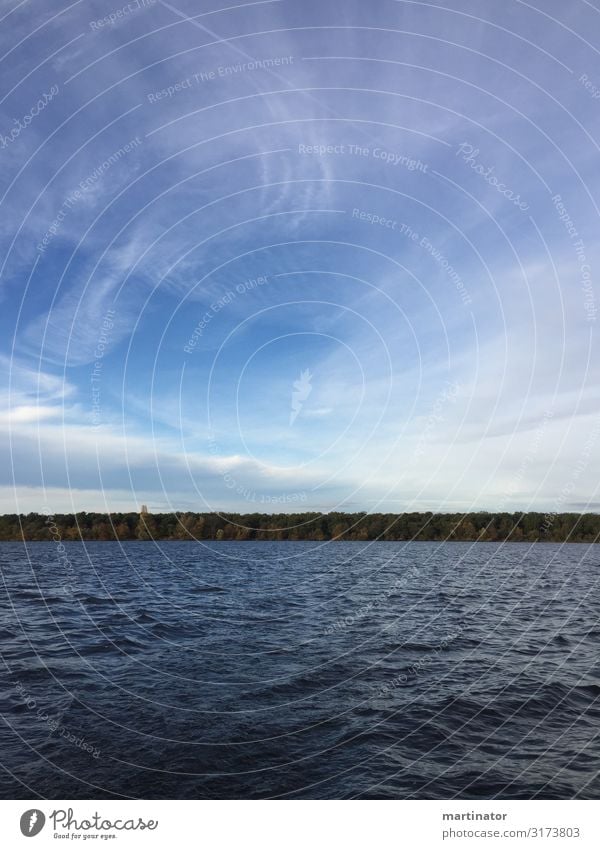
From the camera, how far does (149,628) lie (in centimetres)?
3688

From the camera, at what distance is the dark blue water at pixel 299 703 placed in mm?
15461

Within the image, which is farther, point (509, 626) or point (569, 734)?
point (509, 626)

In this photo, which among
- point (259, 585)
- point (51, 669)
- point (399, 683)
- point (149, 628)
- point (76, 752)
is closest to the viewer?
point (76, 752)

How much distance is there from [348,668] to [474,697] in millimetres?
6438

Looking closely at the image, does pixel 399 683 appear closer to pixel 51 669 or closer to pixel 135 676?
pixel 135 676

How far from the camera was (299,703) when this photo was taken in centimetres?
2170

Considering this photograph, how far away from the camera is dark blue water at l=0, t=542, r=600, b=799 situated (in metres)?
15.5

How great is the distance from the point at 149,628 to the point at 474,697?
23091mm
